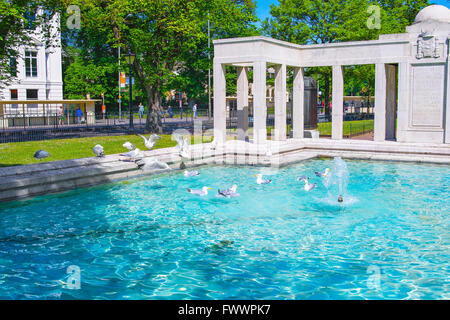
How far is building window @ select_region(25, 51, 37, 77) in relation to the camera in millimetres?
55638

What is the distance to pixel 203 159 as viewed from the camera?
19547mm

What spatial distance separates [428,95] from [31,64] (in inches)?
1886

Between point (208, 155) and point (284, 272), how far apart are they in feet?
39.4

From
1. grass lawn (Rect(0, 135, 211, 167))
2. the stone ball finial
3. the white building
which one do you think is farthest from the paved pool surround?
the white building

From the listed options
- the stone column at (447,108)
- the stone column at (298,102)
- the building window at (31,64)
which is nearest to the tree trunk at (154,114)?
the stone column at (298,102)

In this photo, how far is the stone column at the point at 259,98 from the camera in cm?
2217

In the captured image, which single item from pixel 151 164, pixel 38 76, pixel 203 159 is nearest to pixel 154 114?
pixel 203 159

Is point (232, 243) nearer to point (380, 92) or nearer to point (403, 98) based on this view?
point (380, 92)

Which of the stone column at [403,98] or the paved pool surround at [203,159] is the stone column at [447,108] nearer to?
the paved pool surround at [203,159]

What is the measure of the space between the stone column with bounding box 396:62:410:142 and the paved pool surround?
1.56 meters

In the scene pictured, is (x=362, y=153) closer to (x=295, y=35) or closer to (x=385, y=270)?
(x=385, y=270)

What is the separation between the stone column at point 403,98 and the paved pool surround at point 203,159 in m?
1.56

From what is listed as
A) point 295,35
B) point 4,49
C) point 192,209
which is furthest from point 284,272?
point 295,35

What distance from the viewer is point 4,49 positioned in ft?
83.3
